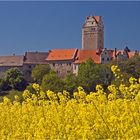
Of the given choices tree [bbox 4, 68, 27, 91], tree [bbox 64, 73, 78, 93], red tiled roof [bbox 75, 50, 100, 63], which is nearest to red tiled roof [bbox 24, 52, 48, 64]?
red tiled roof [bbox 75, 50, 100, 63]

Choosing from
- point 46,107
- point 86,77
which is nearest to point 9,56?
point 86,77

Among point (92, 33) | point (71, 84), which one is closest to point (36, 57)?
point (92, 33)

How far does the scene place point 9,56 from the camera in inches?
3927

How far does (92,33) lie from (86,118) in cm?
10345

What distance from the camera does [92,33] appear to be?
359 feet

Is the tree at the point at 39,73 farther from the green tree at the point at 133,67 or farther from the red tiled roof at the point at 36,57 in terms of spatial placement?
the green tree at the point at 133,67

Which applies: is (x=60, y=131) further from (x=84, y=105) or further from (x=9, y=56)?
(x=9, y=56)

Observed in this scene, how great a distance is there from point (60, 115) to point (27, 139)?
92 centimetres

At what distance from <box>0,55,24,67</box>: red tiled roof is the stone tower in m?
15.1

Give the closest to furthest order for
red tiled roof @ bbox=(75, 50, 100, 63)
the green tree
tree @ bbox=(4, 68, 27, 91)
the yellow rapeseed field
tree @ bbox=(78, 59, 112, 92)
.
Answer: the yellow rapeseed field → tree @ bbox=(78, 59, 112, 92) → the green tree → tree @ bbox=(4, 68, 27, 91) → red tiled roof @ bbox=(75, 50, 100, 63)

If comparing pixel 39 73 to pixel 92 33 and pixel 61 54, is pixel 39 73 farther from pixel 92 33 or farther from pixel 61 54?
pixel 92 33

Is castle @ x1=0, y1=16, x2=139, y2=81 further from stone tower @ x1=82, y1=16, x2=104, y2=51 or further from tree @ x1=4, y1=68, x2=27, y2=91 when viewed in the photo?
tree @ x1=4, y1=68, x2=27, y2=91

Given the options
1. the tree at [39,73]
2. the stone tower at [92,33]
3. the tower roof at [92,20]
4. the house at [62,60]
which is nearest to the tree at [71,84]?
the tree at [39,73]

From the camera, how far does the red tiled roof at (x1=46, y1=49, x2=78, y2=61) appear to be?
300ft
